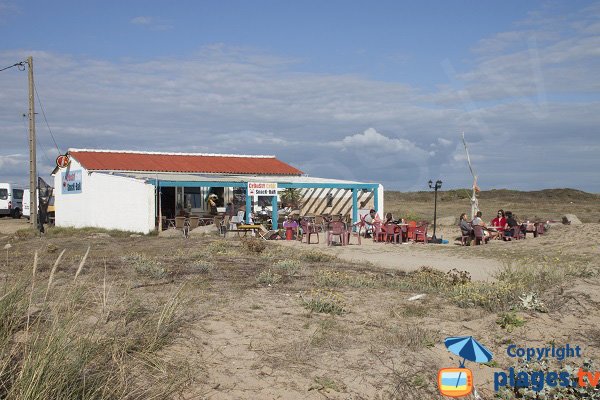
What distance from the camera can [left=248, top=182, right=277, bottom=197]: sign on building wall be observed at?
24281mm

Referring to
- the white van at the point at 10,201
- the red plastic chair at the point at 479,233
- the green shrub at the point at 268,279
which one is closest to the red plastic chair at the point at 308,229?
the red plastic chair at the point at 479,233

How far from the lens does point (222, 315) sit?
711 centimetres

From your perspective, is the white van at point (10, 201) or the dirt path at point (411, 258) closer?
the dirt path at point (411, 258)

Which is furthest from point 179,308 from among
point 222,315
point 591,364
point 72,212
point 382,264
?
point 72,212

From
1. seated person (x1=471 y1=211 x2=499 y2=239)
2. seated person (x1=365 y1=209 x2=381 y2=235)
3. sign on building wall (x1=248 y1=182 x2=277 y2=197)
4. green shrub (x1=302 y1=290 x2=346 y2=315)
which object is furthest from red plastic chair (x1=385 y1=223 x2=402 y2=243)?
green shrub (x1=302 y1=290 x2=346 y2=315)

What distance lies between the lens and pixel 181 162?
32.3 metres

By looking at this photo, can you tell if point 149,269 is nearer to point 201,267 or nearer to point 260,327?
point 201,267

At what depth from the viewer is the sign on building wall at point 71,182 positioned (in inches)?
1150

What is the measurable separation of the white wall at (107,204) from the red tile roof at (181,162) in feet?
3.11

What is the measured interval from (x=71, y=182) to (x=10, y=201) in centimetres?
1215

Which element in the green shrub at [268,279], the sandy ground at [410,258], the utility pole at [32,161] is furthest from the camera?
the utility pole at [32,161]

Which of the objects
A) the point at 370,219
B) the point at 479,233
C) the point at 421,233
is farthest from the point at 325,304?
the point at 370,219

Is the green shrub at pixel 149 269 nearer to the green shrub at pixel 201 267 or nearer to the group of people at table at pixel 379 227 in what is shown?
the green shrub at pixel 201 267

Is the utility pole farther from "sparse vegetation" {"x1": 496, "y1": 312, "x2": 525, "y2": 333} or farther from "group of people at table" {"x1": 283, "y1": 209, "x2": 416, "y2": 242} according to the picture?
"sparse vegetation" {"x1": 496, "y1": 312, "x2": 525, "y2": 333}
